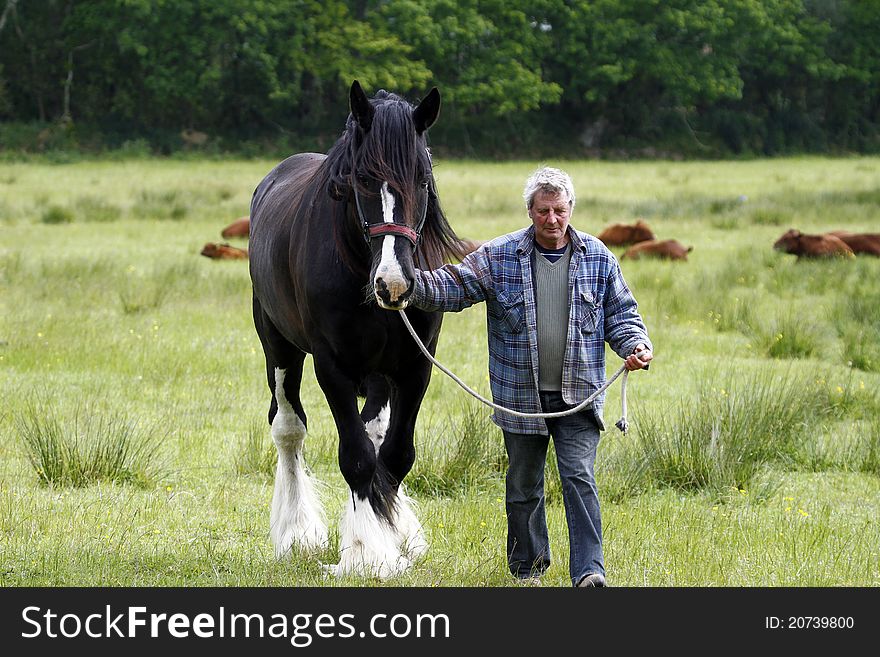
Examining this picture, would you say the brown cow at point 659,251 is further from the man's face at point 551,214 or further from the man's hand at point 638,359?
the man's hand at point 638,359

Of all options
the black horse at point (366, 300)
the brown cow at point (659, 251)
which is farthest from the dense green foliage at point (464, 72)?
the black horse at point (366, 300)

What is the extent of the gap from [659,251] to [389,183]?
10.7 m

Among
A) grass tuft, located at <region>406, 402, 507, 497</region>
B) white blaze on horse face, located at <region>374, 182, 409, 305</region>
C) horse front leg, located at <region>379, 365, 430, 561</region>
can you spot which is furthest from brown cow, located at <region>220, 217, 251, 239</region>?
white blaze on horse face, located at <region>374, 182, 409, 305</region>

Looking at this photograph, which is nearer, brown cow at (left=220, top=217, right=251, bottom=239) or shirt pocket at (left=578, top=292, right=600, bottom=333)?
shirt pocket at (left=578, top=292, right=600, bottom=333)

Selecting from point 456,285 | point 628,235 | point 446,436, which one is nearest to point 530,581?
point 456,285

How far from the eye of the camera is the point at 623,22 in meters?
46.4

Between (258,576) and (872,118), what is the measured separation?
2138 inches

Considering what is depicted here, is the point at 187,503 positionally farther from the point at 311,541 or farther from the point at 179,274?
the point at 179,274

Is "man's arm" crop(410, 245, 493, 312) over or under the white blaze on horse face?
under

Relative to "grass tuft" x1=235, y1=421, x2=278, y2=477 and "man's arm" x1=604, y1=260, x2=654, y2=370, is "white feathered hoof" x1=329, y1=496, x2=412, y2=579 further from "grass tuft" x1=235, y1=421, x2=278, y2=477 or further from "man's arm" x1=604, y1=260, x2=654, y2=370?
"grass tuft" x1=235, y1=421, x2=278, y2=477

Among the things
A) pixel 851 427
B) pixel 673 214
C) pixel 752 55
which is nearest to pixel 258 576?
pixel 851 427

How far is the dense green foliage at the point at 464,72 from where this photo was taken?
133 feet

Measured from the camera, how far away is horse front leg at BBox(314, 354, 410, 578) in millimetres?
4664

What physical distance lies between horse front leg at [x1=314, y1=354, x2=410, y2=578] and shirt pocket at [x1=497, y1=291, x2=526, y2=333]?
0.80 meters
